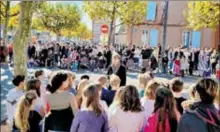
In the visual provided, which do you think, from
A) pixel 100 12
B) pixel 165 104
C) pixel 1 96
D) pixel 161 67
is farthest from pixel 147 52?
pixel 165 104

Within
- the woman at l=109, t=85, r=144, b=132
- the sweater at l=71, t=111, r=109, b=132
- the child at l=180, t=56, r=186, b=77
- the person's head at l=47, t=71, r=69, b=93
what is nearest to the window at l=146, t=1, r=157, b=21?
the child at l=180, t=56, r=186, b=77

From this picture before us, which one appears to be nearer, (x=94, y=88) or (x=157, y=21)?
(x=94, y=88)

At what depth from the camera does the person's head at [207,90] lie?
3.92 m

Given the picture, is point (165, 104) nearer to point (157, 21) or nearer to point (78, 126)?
point (78, 126)

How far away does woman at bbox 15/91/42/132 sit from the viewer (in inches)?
222

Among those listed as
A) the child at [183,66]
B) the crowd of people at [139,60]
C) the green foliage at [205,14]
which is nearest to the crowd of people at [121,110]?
the child at [183,66]

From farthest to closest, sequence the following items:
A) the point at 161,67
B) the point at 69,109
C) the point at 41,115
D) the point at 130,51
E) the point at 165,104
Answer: the point at 130,51
the point at 161,67
the point at 41,115
the point at 69,109
the point at 165,104

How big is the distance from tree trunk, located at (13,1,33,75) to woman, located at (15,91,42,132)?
632 cm

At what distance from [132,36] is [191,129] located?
41.7 m

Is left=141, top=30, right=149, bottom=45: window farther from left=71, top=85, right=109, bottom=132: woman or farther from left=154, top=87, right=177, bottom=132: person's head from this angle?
left=154, top=87, right=177, bottom=132: person's head

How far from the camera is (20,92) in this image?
671 centimetres

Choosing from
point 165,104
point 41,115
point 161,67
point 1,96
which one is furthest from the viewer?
point 161,67

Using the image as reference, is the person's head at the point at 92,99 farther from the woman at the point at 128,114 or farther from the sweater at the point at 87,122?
the woman at the point at 128,114

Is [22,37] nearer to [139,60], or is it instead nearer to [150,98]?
[150,98]
